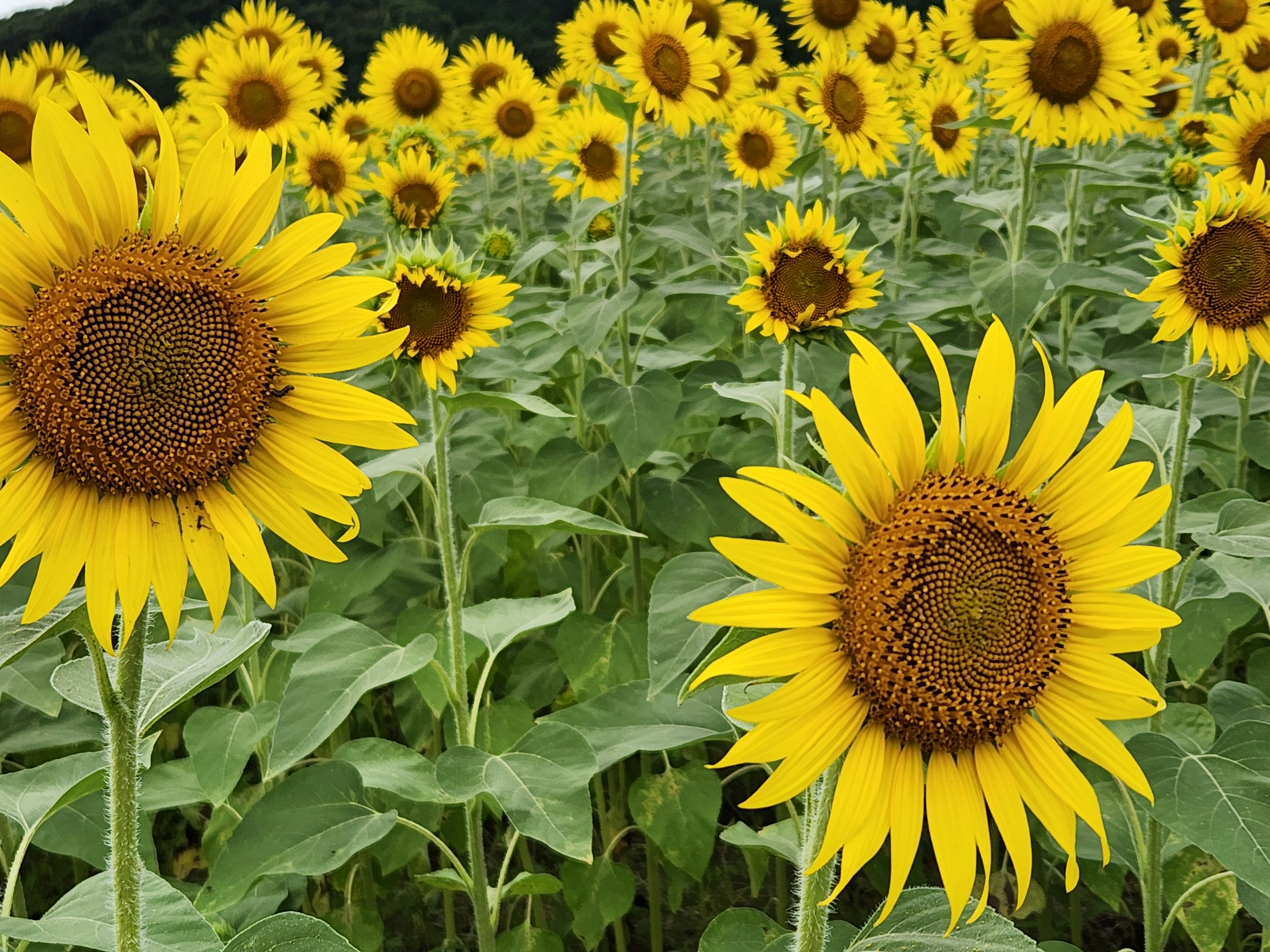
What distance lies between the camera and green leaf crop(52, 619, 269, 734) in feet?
4.44

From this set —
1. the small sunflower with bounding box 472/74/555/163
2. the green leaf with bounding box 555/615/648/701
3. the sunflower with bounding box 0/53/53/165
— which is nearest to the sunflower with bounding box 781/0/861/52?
the small sunflower with bounding box 472/74/555/163

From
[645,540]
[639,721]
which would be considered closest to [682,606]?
[639,721]

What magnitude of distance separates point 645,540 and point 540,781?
1787mm

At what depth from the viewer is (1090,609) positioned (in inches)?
54.3

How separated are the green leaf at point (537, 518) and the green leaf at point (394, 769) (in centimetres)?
46

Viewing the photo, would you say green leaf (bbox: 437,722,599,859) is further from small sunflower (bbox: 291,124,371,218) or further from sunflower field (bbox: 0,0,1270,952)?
small sunflower (bbox: 291,124,371,218)

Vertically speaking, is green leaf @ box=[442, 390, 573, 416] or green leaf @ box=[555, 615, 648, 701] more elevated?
green leaf @ box=[442, 390, 573, 416]

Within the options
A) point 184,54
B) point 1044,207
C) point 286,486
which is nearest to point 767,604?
point 286,486

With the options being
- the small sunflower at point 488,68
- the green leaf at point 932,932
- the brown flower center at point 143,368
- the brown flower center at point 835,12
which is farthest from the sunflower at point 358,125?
the green leaf at point 932,932

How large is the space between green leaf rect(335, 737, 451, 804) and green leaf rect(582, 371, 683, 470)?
115 cm

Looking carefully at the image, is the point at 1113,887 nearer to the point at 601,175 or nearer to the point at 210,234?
the point at 210,234

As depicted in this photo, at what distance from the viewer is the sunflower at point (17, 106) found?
4.47 metres

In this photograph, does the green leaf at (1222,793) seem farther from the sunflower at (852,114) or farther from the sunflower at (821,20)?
the sunflower at (821,20)

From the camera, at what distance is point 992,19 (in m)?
4.87
